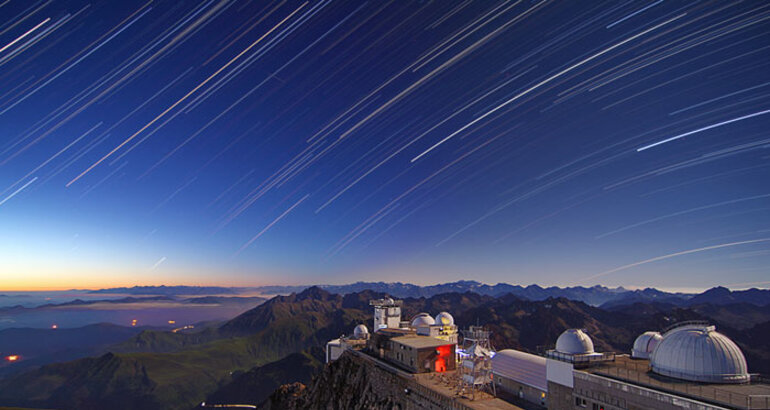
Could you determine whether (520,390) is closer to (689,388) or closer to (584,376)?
(584,376)

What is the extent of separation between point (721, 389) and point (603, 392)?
19.2ft

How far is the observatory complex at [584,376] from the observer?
21062 millimetres

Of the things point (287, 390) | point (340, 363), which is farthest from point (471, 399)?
point (287, 390)

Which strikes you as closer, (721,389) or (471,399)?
(721,389)

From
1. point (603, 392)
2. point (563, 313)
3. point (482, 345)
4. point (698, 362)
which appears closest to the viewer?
point (698, 362)

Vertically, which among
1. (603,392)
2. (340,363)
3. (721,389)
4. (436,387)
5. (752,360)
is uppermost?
(721,389)

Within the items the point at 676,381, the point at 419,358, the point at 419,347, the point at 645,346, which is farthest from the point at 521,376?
the point at 676,381

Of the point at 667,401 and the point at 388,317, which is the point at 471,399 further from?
the point at 388,317

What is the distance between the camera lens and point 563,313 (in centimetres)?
18738

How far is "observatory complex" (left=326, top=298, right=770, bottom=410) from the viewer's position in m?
21.1

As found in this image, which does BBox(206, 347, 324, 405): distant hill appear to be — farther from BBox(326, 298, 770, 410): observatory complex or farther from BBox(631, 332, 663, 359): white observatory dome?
BBox(631, 332, 663, 359): white observatory dome

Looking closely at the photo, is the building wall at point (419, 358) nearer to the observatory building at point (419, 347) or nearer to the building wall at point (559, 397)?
the observatory building at point (419, 347)

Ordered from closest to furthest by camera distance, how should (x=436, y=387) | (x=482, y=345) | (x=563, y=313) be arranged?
1. (x=436, y=387)
2. (x=482, y=345)
3. (x=563, y=313)

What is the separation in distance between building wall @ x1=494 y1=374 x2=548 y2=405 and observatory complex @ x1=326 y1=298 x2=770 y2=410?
8cm
